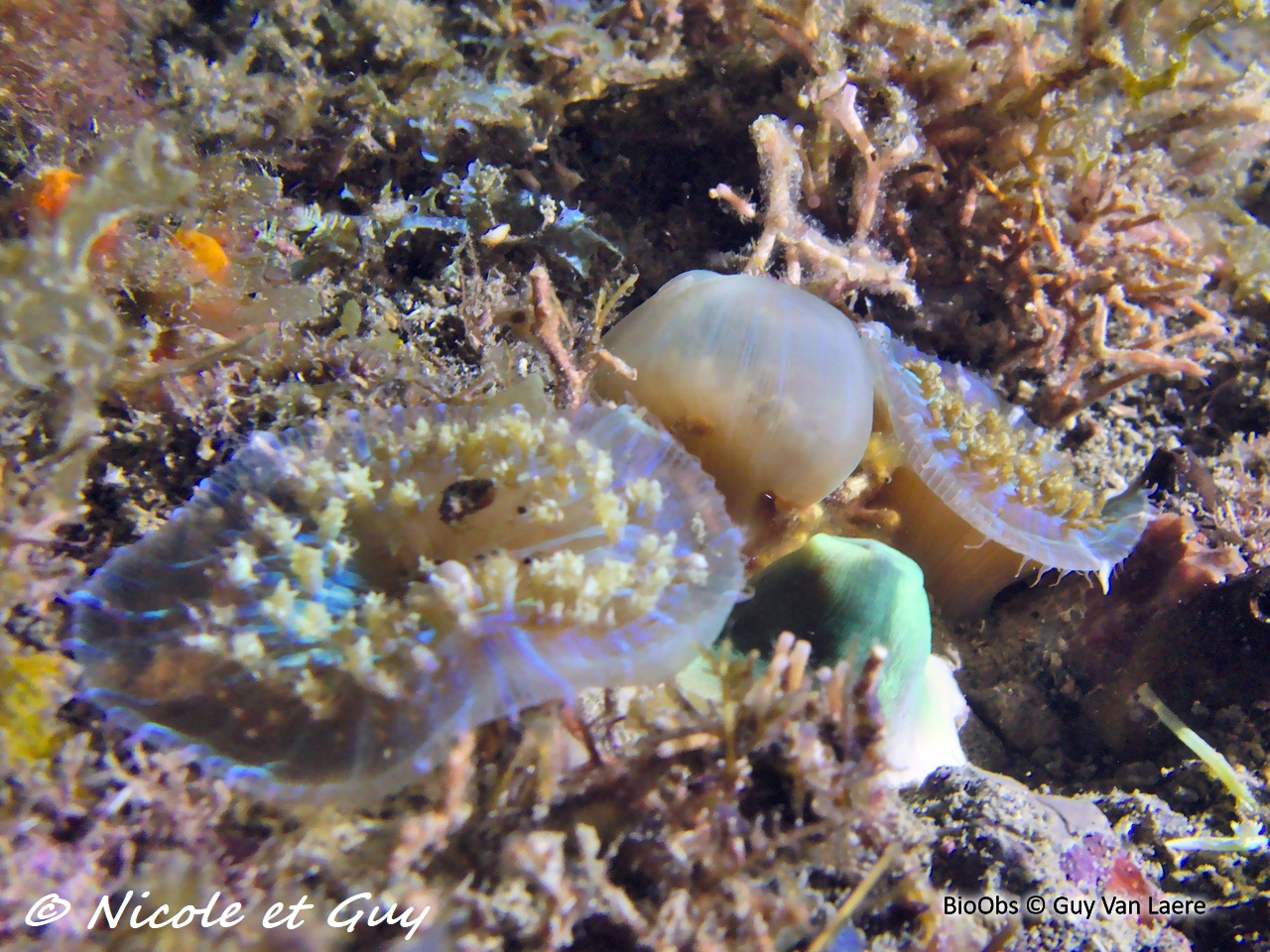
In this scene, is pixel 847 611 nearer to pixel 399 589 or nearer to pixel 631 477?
pixel 631 477

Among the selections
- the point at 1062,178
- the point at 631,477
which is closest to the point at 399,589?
the point at 631,477

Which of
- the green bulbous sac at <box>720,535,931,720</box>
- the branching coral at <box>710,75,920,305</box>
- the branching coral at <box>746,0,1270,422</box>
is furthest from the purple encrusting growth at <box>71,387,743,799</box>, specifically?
the branching coral at <box>746,0,1270,422</box>

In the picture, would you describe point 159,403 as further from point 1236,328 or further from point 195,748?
point 1236,328

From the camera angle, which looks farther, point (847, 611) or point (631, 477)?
point (847, 611)

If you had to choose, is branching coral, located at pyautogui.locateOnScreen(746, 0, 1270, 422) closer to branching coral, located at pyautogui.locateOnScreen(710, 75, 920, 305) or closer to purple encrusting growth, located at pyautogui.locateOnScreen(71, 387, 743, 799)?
branching coral, located at pyautogui.locateOnScreen(710, 75, 920, 305)

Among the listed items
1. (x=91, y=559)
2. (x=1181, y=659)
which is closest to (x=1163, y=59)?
(x=1181, y=659)

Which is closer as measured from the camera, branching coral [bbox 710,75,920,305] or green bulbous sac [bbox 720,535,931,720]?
green bulbous sac [bbox 720,535,931,720]

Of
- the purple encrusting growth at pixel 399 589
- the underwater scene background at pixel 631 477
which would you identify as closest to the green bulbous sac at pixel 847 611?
the underwater scene background at pixel 631 477
